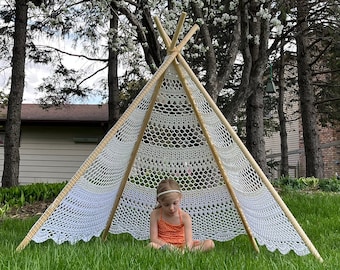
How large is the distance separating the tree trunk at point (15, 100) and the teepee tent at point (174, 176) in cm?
524

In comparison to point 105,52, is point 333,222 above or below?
below

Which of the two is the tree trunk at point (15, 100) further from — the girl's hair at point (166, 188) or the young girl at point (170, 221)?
the girl's hair at point (166, 188)

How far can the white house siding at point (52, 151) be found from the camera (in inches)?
594

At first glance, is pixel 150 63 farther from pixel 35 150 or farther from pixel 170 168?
pixel 35 150

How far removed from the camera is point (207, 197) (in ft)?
14.0

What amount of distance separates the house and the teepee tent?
425 inches

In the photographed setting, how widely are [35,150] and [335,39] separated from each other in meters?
9.01

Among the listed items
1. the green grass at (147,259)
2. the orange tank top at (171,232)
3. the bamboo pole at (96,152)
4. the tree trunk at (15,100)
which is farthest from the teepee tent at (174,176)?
the tree trunk at (15,100)

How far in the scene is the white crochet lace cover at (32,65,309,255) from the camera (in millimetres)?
3703

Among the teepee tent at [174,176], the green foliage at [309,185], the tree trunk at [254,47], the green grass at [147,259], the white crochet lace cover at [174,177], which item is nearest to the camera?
the green grass at [147,259]

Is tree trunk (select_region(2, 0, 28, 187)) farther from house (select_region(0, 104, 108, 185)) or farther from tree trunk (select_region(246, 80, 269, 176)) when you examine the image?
house (select_region(0, 104, 108, 185))

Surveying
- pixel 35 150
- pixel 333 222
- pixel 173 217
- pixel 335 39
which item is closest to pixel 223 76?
pixel 333 222

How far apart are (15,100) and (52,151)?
6379mm

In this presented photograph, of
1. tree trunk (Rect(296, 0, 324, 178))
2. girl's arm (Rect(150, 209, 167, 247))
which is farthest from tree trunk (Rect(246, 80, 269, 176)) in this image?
girl's arm (Rect(150, 209, 167, 247))
